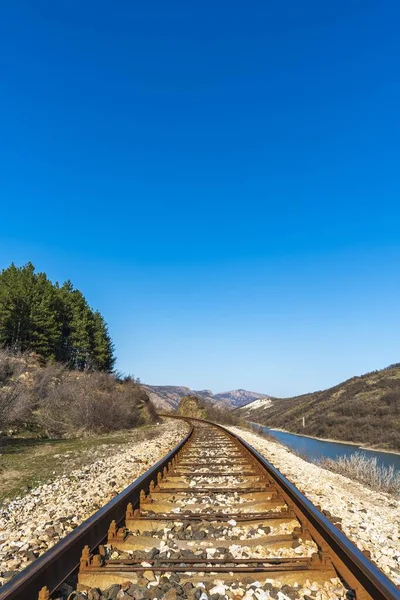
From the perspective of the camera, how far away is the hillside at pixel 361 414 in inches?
1609

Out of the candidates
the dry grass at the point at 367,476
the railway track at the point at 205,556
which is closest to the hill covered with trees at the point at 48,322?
the dry grass at the point at 367,476

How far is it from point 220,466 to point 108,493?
9.47ft

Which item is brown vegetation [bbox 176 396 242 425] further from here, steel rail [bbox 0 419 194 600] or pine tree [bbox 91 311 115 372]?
steel rail [bbox 0 419 194 600]

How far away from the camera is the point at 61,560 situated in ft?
10.2

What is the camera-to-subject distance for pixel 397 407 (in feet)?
155

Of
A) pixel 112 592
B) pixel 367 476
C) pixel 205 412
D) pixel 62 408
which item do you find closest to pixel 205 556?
pixel 112 592

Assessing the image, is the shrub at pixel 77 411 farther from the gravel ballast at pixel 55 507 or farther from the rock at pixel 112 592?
the rock at pixel 112 592

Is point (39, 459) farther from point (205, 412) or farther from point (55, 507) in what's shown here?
point (205, 412)

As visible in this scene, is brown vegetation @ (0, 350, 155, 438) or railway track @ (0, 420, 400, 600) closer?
railway track @ (0, 420, 400, 600)

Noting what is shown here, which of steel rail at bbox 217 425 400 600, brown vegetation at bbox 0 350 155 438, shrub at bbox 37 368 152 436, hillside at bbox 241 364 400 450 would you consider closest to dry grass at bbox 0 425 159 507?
brown vegetation at bbox 0 350 155 438

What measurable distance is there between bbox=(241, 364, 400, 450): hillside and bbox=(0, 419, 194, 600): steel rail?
118ft

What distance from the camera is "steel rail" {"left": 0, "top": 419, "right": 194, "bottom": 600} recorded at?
259 cm

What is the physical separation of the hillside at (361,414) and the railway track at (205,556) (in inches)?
1374

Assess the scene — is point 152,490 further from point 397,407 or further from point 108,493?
point 397,407
